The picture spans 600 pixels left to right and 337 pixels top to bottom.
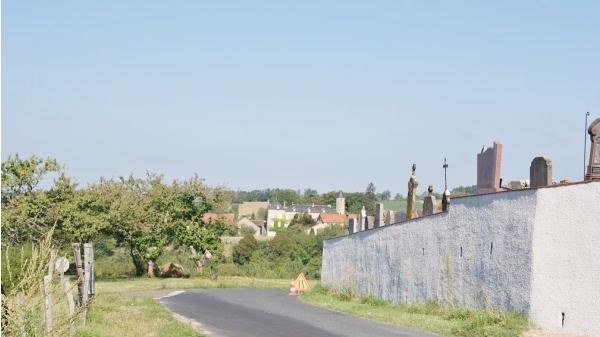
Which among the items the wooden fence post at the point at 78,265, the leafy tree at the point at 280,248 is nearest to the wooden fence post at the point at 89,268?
the wooden fence post at the point at 78,265

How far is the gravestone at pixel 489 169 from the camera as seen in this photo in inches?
802

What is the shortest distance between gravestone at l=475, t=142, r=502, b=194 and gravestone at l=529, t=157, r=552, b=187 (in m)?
1.76

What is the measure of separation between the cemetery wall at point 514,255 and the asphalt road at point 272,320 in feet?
8.59

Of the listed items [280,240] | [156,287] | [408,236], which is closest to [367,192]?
[280,240]

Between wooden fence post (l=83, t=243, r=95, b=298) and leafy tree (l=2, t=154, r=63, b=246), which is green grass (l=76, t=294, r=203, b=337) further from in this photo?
leafy tree (l=2, t=154, r=63, b=246)

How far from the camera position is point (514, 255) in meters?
18.8

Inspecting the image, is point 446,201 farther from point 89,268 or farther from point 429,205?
point 89,268

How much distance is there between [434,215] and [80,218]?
25.4 metres

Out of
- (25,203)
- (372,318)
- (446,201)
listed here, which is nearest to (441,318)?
(372,318)

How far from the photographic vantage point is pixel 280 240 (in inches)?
3529

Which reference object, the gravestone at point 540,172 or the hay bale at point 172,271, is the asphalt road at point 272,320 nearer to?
the gravestone at point 540,172

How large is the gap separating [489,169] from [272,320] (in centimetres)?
662

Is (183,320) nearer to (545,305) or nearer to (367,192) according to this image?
(545,305)

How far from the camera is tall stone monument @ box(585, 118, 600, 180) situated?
17.6 meters
